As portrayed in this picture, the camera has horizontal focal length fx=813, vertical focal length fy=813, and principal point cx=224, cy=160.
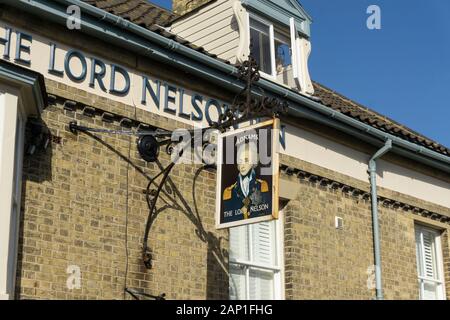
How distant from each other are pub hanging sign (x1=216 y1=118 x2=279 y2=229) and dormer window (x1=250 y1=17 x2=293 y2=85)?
351cm

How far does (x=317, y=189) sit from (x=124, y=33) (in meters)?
4.47

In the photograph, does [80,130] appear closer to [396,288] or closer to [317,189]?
[317,189]

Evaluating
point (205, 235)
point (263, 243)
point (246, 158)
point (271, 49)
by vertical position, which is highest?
point (271, 49)

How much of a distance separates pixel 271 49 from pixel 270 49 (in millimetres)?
18

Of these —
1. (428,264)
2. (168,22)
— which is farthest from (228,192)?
(428,264)

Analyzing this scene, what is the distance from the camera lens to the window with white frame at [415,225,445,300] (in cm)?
1529

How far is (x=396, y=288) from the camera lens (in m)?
14.2

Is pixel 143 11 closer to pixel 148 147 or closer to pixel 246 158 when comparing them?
pixel 148 147

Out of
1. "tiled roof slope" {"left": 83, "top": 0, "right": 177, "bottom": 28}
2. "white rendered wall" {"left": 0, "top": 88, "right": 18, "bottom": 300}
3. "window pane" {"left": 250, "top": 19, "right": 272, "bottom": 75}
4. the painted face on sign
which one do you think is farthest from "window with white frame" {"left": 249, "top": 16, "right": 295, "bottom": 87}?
"white rendered wall" {"left": 0, "top": 88, "right": 18, "bottom": 300}

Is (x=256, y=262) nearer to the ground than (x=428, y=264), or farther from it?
nearer to the ground

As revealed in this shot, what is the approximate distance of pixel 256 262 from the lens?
40.5 feet

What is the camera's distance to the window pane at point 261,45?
13602 mm
